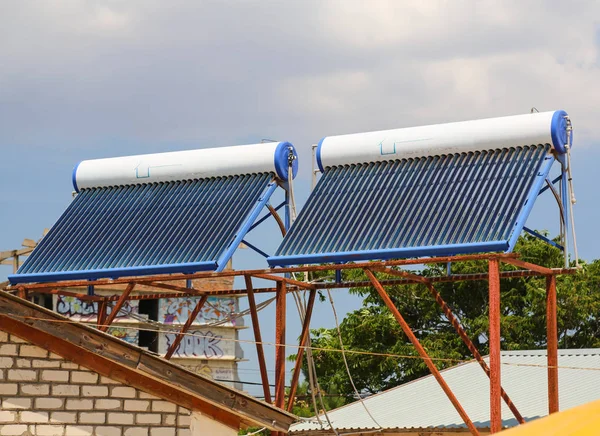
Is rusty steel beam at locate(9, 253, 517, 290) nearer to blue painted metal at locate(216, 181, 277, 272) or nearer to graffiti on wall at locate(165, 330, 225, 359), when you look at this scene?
blue painted metal at locate(216, 181, 277, 272)

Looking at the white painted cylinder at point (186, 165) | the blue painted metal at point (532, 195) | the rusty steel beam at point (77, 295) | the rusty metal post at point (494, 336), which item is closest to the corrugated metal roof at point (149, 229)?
the white painted cylinder at point (186, 165)

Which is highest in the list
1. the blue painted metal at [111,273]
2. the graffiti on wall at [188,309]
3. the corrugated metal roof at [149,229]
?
the graffiti on wall at [188,309]

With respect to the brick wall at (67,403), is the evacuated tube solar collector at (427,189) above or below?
above

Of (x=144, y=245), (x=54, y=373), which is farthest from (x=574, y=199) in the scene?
(x=54, y=373)

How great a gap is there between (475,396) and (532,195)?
6.42m

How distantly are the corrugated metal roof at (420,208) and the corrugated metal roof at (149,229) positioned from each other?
4.07 feet

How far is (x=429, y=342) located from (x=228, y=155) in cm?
1884

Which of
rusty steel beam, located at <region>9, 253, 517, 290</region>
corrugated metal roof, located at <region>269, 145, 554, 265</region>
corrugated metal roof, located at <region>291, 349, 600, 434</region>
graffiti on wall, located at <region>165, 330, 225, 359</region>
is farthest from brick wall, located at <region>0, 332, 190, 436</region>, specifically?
graffiti on wall, located at <region>165, 330, 225, 359</region>

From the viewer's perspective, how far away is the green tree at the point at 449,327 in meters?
37.3

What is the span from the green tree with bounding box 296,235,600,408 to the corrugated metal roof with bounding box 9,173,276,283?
57.8ft

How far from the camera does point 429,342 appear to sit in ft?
122

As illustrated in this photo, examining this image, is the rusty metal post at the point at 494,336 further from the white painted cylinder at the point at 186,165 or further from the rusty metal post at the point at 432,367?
the white painted cylinder at the point at 186,165

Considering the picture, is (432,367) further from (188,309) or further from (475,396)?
(188,309)

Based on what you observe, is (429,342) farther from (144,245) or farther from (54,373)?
(54,373)
